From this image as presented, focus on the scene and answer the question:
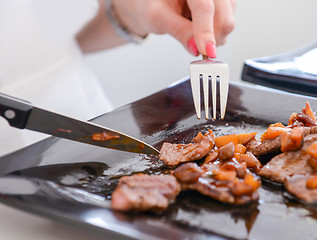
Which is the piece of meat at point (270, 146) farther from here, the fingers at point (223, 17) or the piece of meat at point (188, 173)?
the fingers at point (223, 17)

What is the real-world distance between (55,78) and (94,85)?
1.09 feet

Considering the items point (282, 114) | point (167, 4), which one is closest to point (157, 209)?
point (282, 114)

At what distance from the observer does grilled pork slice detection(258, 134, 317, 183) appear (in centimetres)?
121

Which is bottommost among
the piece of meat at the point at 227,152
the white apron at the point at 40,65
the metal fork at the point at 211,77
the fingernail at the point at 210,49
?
the white apron at the point at 40,65

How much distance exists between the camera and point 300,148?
129 cm

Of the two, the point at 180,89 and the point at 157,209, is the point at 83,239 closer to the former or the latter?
the point at 157,209

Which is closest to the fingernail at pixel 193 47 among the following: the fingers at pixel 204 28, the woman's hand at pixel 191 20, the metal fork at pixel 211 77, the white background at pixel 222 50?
the woman's hand at pixel 191 20

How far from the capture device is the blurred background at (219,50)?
14.7 ft

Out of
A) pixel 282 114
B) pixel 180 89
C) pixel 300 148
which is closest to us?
pixel 300 148

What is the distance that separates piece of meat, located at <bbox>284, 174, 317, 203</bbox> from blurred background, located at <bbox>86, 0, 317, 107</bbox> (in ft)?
10.4

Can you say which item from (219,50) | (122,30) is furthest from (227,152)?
(219,50)

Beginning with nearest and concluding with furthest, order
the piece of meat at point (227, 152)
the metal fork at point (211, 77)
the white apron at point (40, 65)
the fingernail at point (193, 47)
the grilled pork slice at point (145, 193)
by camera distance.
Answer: the grilled pork slice at point (145, 193)
the piece of meat at point (227, 152)
the metal fork at point (211, 77)
the fingernail at point (193, 47)
the white apron at point (40, 65)

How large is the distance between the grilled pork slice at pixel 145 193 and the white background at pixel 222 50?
→ 8.55ft

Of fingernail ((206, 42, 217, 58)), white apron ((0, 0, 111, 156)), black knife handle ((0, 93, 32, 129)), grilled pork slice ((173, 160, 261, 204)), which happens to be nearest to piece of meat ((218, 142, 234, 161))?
grilled pork slice ((173, 160, 261, 204))
